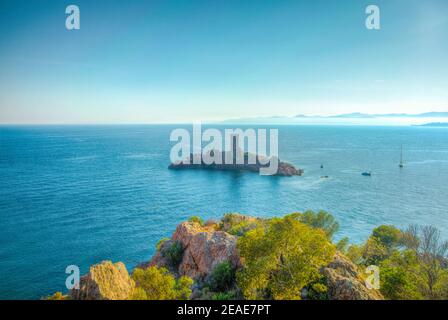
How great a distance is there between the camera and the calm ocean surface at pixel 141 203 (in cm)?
4916

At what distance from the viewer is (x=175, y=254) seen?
33000 millimetres

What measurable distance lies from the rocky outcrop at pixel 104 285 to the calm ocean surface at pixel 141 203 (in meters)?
29.7

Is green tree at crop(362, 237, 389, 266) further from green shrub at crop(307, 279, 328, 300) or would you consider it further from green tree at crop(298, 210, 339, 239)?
green shrub at crop(307, 279, 328, 300)

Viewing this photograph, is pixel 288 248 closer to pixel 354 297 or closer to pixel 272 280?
pixel 272 280

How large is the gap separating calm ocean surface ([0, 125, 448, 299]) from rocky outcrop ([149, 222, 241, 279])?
17.5 metres

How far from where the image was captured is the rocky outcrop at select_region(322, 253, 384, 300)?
1959 centimetres

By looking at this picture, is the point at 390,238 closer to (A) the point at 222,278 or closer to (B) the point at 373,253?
(B) the point at 373,253

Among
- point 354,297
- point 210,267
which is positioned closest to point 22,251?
point 210,267

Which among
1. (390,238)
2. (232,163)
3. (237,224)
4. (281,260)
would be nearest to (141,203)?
(237,224)

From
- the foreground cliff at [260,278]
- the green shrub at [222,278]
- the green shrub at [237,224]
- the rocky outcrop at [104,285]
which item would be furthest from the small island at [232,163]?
the rocky outcrop at [104,285]

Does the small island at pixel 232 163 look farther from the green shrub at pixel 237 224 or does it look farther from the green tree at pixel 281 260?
the green tree at pixel 281 260

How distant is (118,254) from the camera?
4950cm

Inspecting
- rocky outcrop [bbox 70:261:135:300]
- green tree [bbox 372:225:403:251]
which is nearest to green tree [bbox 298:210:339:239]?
green tree [bbox 372:225:403:251]
